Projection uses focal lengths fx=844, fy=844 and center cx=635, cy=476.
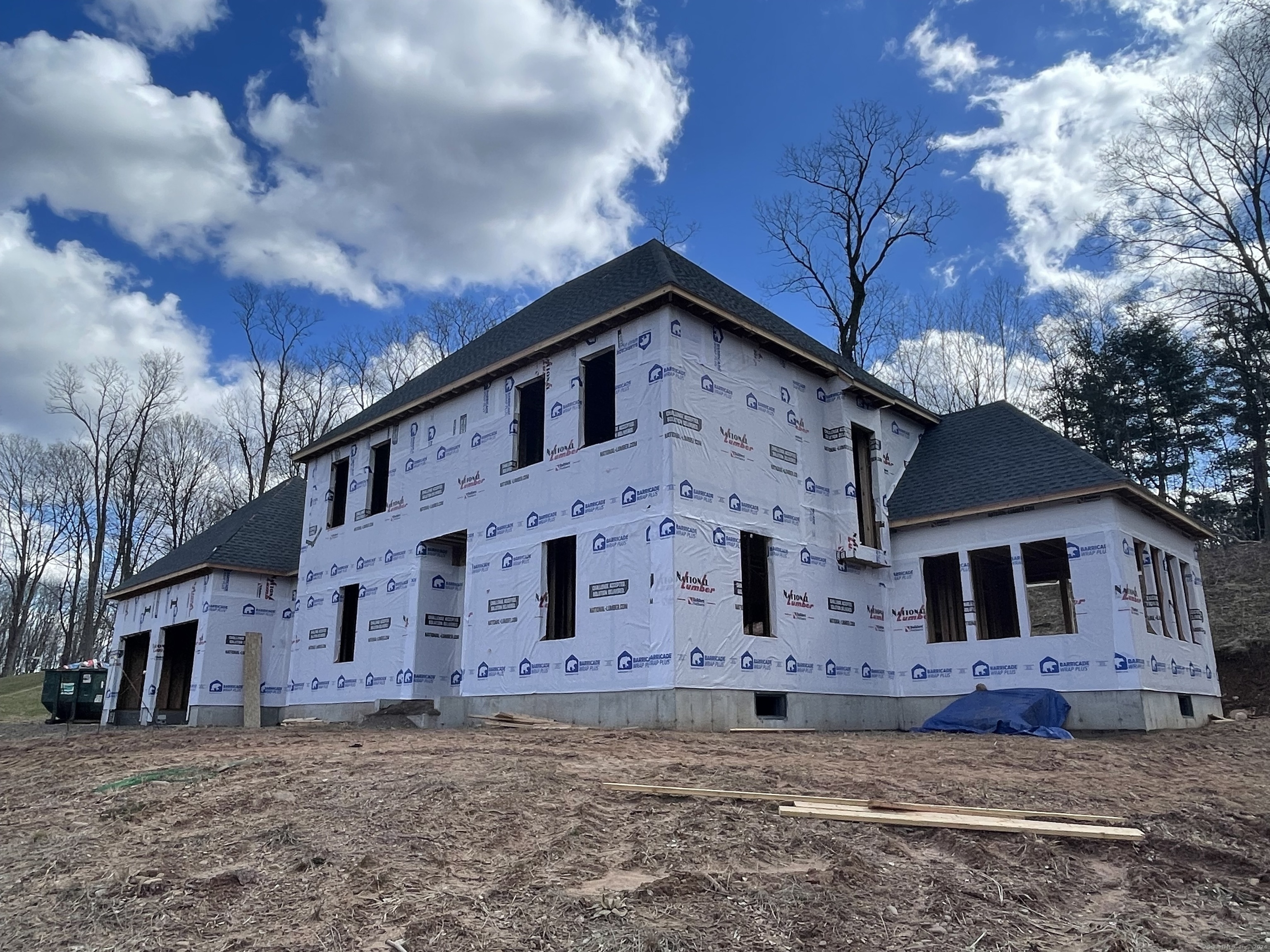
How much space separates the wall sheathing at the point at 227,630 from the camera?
2027 centimetres

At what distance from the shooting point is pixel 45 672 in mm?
24797

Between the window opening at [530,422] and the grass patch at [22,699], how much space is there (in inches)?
753

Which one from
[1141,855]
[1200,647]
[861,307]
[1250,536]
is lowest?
[1141,855]

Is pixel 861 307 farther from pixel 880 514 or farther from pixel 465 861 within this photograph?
pixel 465 861

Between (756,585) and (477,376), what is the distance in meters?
6.68

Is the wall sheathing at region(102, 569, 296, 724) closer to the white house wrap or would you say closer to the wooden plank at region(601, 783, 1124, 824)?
the white house wrap

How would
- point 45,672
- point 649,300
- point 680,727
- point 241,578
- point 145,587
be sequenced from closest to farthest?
point 680,727 → point 649,300 → point 241,578 → point 145,587 → point 45,672

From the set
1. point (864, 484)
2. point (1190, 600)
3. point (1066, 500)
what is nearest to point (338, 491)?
point (864, 484)

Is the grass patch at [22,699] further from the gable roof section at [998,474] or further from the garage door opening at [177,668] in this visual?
the gable roof section at [998,474]

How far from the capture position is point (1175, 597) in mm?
16438

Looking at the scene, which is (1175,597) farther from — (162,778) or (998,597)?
(162,778)

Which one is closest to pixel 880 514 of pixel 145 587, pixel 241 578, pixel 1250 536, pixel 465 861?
pixel 465 861

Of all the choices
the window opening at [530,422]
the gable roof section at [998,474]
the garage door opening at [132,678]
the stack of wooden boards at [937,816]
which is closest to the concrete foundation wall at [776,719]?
the gable roof section at [998,474]

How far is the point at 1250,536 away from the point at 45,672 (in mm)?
40447
